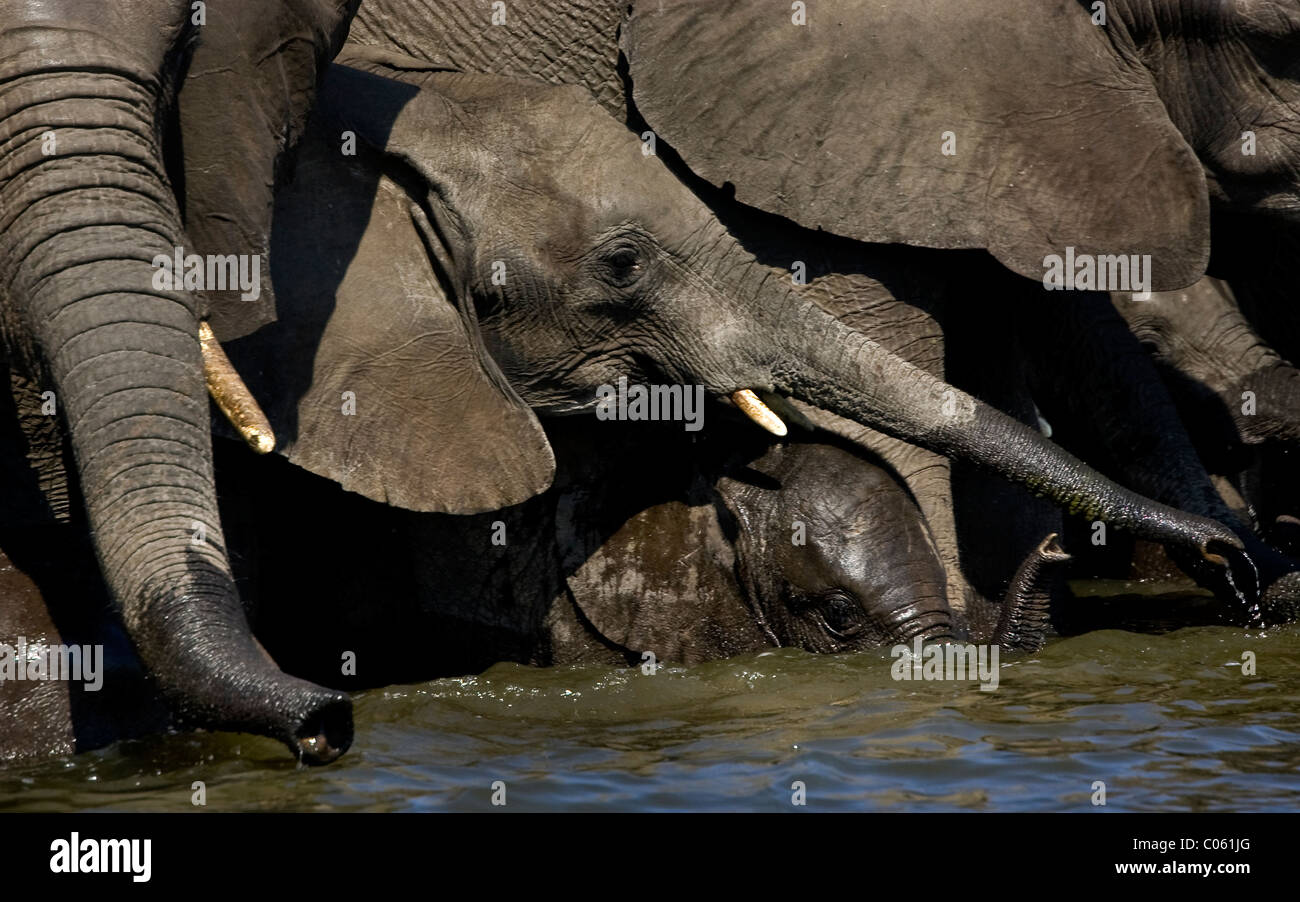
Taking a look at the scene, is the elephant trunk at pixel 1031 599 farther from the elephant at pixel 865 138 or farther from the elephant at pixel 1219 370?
the elephant at pixel 1219 370

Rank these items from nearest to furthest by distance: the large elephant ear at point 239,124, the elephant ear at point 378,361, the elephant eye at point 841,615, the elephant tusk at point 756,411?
the large elephant ear at point 239,124 → the elephant ear at point 378,361 → the elephant tusk at point 756,411 → the elephant eye at point 841,615

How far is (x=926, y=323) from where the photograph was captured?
6.42m

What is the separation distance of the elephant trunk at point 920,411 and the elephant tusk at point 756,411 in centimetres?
8

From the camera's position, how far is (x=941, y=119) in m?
6.48

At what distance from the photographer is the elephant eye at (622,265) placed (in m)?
5.75

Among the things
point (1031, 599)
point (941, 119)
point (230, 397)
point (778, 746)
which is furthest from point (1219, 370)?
point (230, 397)

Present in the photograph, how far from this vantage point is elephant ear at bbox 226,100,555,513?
5375 millimetres

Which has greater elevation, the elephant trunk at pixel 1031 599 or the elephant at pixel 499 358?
the elephant at pixel 499 358

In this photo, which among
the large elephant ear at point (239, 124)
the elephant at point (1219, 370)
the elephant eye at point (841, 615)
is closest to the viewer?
the large elephant ear at point (239, 124)

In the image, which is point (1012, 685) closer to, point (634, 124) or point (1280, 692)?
point (1280, 692)

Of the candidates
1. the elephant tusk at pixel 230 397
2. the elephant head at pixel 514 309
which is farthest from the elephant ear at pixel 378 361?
the elephant tusk at pixel 230 397

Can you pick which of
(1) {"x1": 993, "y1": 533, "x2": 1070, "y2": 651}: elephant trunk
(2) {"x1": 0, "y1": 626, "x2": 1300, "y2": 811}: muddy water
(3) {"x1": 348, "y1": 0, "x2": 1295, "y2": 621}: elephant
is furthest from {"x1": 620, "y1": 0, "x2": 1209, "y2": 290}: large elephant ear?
(2) {"x1": 0, "y1": 626, "x2": 1300, "y2": 811}: muddy water

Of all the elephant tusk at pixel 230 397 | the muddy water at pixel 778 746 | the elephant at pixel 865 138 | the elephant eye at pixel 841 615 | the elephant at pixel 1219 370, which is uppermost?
the elephant at pixel 865 138

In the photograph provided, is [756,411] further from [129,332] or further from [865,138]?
[129,332]
